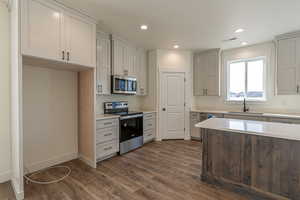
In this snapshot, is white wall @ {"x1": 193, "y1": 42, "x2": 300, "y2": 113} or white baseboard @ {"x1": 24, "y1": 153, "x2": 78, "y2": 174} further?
white wall @ {"x1": 193, "y1": 42, "x2": 300, "y2": 113}

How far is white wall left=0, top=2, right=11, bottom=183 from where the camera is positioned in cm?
239

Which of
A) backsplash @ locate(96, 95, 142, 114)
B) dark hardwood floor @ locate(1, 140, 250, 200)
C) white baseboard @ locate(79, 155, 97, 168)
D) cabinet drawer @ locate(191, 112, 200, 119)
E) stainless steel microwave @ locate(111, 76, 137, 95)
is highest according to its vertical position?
stainless steel microwave @ locate(111, 76, 137, 95)

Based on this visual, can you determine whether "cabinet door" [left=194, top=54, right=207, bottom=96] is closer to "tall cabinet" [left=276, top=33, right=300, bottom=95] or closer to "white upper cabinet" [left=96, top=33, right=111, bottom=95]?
"tall cabinet" [left=276, top=33, right=300, bottom=95]

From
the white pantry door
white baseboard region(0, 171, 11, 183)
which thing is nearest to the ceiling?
the white pantry door

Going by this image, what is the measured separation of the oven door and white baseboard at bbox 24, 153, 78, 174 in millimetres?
1109

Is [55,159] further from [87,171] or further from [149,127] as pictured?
[149,127]

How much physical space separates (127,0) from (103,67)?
166 centimetres

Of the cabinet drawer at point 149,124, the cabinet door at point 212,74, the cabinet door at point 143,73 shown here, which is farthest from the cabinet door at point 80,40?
the cabinet door at point 212,74

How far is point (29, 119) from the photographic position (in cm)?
266

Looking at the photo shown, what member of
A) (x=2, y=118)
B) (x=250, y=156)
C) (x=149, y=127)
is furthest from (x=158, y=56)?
(x=2, y=118)

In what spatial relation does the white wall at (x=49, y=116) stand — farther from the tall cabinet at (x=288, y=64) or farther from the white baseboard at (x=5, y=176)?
the tall cabinet at (x=288, y=64)

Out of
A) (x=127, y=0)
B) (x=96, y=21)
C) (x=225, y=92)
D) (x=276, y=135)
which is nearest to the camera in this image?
(x=276, y=135)

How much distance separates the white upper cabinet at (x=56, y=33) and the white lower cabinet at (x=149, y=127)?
2.20 metres

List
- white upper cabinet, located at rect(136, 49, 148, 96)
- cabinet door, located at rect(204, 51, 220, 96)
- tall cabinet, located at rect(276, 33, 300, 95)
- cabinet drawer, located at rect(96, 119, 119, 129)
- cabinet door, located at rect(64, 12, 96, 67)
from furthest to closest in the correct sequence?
1. cabinet door, located at rect(204, 51, 220, 96)
2. white upper cabinet, located at rect(136, 49, 148, 96)
3. tall cabinet, located at rect(276, 33, 300, 95)
4. cabinet drawer, located at rect(96, 119, 119, 129)
5. cabinet door, located at rect(64, 12, 96, 67)
